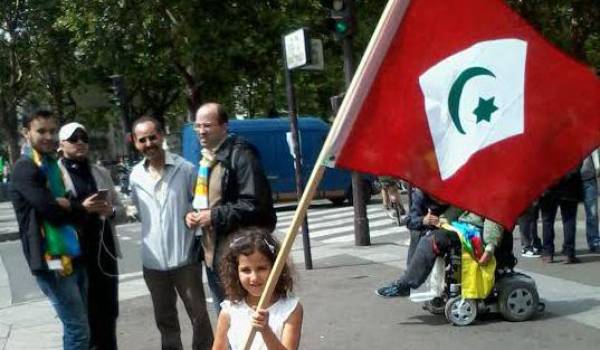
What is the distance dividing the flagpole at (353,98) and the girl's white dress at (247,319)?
0.42ft

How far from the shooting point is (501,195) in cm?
340

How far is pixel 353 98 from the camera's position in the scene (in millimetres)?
3229

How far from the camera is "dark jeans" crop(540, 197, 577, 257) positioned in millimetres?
9898

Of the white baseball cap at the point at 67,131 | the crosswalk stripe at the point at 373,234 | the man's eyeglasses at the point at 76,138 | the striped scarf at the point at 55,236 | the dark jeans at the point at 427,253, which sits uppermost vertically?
the white baseball cap at the point at 67,131

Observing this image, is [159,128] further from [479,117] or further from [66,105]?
[66,105]

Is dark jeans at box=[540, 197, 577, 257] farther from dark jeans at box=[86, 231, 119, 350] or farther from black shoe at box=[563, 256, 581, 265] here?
dark jeans at box=[86, 231, 119, 350]

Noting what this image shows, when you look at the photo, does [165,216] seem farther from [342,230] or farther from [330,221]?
[330,221]

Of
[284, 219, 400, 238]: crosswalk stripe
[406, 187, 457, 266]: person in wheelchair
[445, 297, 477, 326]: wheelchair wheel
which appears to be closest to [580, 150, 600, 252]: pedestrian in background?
[406, 187, 457, 266]: person in wheelchair

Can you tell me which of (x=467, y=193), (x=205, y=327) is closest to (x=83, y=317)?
(x=205, y=327)

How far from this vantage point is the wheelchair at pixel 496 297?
23.1 feet

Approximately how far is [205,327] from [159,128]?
130 centimetres

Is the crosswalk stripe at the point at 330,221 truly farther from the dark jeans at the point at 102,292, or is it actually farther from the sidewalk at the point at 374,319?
the dark jeans at the point at 102,292

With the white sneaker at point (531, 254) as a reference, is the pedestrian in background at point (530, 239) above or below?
above

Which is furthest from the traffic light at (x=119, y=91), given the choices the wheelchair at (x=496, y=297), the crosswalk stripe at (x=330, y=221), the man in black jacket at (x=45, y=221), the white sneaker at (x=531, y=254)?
the man in black jacket at (x=45, y=221)
